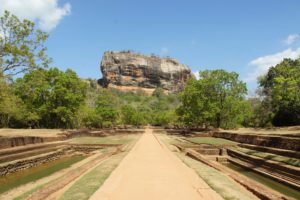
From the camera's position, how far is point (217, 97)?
44.0 m

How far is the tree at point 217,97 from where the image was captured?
41.8 metres

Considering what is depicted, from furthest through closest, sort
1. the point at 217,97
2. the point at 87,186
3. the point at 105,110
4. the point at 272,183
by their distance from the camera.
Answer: the point at 105,110, the point at 217,97, the point at 272,183, the point at 87,186

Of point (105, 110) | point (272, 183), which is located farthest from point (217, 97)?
point (272, 183)

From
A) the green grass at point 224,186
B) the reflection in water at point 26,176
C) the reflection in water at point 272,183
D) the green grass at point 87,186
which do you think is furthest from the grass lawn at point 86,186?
the reflection in water at point 272,183

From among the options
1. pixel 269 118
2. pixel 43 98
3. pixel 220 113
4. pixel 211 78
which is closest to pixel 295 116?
pixel 269 118

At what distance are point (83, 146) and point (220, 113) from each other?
25155 mm

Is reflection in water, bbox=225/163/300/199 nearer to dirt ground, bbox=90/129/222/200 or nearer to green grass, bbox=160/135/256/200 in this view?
green grass, bbox=160/135/256/200

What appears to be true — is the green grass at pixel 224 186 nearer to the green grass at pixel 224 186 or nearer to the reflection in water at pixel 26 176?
the green grass at pixel 224 186

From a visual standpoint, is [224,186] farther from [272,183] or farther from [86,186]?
[86,186]


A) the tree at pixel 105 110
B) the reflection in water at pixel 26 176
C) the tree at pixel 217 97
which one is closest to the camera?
the reflection in water at pixel 26 176

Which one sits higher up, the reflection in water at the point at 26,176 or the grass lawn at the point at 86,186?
the grass lawn at the point at 86,186

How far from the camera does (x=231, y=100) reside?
41219mm

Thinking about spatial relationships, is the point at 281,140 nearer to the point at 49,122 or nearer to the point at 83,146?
the point at 83,146

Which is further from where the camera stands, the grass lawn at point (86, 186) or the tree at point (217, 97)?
the tree at point (217, 97)
